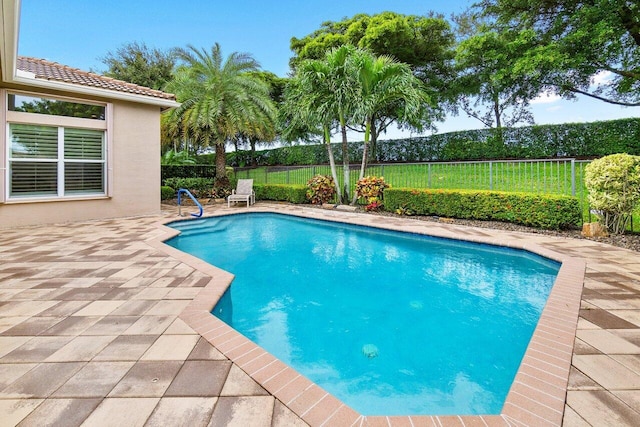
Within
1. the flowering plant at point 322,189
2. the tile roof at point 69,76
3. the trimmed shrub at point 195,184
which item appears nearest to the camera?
the tile roof at point 69,76

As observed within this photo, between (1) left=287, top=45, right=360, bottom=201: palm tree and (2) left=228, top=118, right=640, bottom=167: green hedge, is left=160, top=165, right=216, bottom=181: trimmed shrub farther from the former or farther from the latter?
(1) left=287, top=45, right=360, bottom=201: palm tree

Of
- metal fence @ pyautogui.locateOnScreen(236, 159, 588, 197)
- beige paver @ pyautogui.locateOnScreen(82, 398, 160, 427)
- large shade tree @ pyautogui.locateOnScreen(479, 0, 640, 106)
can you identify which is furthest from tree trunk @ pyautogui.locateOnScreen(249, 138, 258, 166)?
beige paver @ pyautogui.locateOnScreen(82, 398, 160, 427)

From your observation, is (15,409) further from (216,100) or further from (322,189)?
(216,100)

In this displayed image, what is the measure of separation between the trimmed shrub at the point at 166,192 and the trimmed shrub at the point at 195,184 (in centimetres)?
32

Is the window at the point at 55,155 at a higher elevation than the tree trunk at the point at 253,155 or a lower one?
lower

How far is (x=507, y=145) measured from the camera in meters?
14.6

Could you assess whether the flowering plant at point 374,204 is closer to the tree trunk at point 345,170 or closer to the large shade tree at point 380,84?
the tree trunk at point 345,170

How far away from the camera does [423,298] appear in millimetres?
4484

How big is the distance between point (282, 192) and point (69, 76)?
841cm

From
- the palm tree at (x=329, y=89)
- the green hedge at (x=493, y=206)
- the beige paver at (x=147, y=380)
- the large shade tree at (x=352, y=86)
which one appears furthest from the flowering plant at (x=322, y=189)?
the beige paver at (x=147, y=380)

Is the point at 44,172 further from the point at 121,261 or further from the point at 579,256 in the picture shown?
the point at 579,256

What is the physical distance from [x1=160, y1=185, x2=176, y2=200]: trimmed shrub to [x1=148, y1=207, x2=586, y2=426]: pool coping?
12.2 metres

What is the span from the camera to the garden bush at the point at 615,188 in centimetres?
634

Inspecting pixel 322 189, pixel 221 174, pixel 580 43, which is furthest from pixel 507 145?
pixel 221 174
